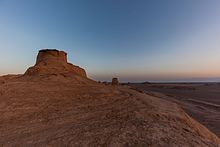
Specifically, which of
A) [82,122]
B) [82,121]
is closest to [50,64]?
[82,121]

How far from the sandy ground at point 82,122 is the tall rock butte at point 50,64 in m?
6.48

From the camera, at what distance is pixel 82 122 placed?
27.0 feet

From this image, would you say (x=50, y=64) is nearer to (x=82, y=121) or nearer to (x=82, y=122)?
(x=82, y=121)

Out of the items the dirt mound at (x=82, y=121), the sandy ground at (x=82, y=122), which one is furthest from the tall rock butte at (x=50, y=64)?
the sandy ground at (x=82, y=122)

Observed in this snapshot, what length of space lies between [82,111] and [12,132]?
9.68 feet

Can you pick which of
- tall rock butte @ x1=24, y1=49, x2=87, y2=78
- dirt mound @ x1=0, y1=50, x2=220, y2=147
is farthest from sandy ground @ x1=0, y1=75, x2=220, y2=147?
tall rock butte @ x1=24, y1=49, x2=87, y2=78

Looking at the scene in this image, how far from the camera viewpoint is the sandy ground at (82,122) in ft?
20.1

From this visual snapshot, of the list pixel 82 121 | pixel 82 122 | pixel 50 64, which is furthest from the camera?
pixel 50 64

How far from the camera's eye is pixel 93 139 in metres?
6.27

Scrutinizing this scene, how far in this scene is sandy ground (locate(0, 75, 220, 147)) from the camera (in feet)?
20.1

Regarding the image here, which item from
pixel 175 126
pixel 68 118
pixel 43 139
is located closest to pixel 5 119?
pixel 68 118

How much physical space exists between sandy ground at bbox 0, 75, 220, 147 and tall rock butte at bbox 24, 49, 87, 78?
6482 mm

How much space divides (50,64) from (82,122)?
50.9 ft

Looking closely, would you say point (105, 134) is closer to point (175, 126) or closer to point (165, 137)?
point (165, 137)
